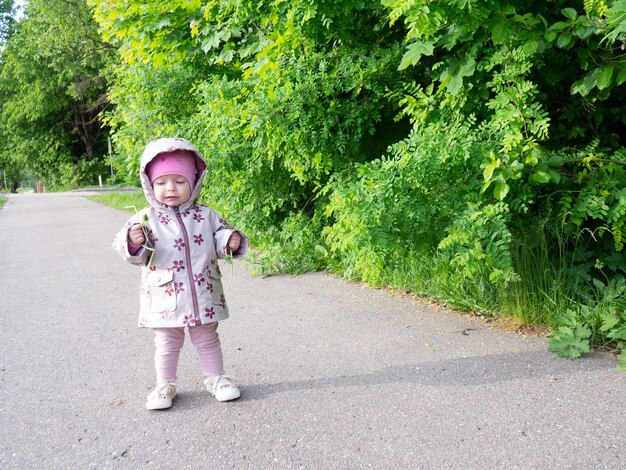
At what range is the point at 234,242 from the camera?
3.22 meters

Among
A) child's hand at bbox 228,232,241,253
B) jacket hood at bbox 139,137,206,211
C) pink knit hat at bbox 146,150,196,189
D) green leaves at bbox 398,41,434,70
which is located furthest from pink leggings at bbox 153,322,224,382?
green leaves at bbox 398,41,434,70

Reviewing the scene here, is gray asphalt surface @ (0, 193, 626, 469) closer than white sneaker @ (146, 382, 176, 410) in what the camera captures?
Yes

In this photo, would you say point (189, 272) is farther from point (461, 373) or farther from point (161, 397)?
point (461, 373)

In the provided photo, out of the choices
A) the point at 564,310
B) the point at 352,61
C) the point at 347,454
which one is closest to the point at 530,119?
the point at 564,310

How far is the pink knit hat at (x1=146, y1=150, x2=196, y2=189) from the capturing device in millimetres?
3213

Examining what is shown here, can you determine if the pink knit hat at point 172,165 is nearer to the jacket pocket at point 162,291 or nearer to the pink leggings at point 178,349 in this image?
the jacket pocket at point 162,291

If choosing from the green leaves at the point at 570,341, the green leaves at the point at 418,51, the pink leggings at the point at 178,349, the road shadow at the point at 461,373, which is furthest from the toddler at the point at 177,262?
the green leaves at the point at 570,341

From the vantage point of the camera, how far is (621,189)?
3.58 metres

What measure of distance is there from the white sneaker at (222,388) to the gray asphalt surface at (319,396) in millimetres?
46

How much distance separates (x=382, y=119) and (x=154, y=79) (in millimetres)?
3605

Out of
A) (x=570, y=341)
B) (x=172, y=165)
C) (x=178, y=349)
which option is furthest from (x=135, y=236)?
(x=570, y=341)

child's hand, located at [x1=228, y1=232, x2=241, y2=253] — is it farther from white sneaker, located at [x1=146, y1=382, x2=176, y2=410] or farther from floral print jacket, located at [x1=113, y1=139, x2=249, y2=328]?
white sneaker, located at [x1=146, y1=382, x2=176, y2=410]

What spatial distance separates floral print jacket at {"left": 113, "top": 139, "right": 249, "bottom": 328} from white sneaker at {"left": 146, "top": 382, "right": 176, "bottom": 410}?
0.33 metres

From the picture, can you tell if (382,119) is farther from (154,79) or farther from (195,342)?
(154,79)
